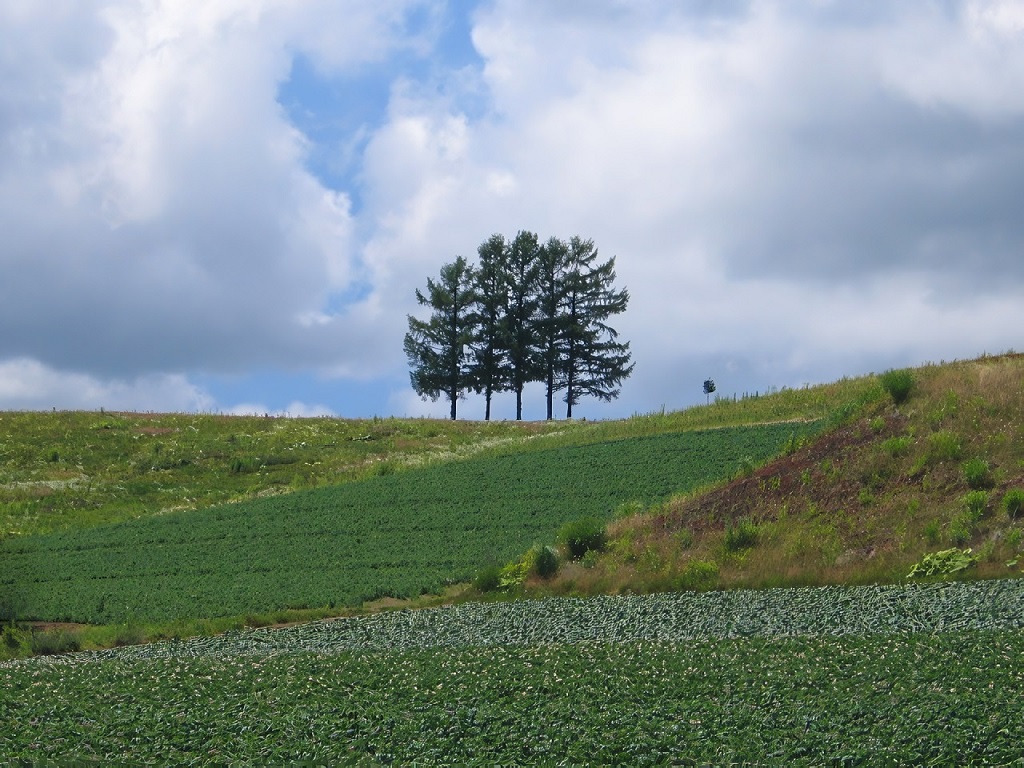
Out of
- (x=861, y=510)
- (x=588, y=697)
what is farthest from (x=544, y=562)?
(x=588, y=697)

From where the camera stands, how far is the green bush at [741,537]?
84.4 ft

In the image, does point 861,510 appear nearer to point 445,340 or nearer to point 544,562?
point 544,562

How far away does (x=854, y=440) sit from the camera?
28.9 metres

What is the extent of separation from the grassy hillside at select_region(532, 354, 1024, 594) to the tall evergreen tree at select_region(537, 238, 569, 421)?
4370cm

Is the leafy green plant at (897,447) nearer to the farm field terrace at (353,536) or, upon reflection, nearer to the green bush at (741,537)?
the green bush at (741,537)

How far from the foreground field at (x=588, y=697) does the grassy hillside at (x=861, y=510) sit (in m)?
4.64

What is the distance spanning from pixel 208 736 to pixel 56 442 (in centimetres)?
Answer: 4713

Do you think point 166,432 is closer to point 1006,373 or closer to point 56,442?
point 56,442

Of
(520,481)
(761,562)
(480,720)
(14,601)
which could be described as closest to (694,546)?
(761,562)

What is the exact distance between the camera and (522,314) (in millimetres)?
74688

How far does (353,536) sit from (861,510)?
14.6 meters

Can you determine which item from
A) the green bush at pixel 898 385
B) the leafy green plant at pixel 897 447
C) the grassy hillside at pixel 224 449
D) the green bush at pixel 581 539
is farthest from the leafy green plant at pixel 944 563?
the grassy hillside at pixel 224 449

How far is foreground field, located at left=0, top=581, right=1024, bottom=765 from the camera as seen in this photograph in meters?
11.3

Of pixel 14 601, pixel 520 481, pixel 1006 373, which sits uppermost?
pixel 1006 373
